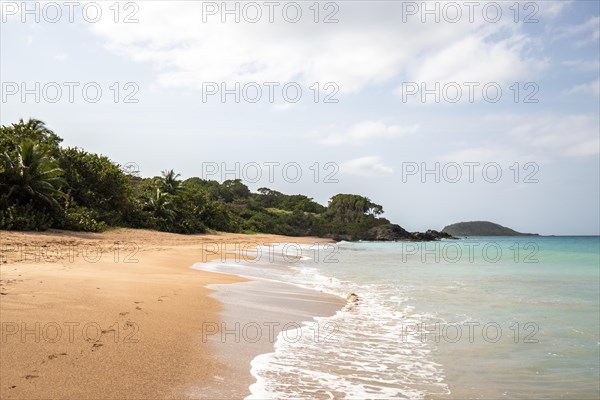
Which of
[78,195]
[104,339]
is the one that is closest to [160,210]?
[78,195]

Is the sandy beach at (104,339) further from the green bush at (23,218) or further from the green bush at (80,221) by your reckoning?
the green bush at (80,221)

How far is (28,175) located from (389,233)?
69836mm

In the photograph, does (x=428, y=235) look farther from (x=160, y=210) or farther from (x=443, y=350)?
(x=443, y=350)

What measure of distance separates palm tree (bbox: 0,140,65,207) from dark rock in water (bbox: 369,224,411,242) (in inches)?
2611

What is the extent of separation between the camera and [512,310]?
8.77 meters

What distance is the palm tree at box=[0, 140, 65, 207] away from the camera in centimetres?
2028

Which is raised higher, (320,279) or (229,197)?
(229,197)

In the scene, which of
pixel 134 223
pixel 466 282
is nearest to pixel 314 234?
pixel 134 223

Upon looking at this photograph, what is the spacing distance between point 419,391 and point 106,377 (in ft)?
9.61

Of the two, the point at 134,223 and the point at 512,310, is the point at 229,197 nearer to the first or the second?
the point at 134,223

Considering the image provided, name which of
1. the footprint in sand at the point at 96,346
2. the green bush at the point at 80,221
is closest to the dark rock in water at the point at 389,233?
the green bush at the point at 80,221

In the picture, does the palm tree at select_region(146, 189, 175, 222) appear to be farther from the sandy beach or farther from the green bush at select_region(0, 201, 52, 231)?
the sandy beach

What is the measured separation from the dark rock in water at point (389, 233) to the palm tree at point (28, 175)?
66.3 m

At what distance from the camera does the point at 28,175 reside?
806 inches
